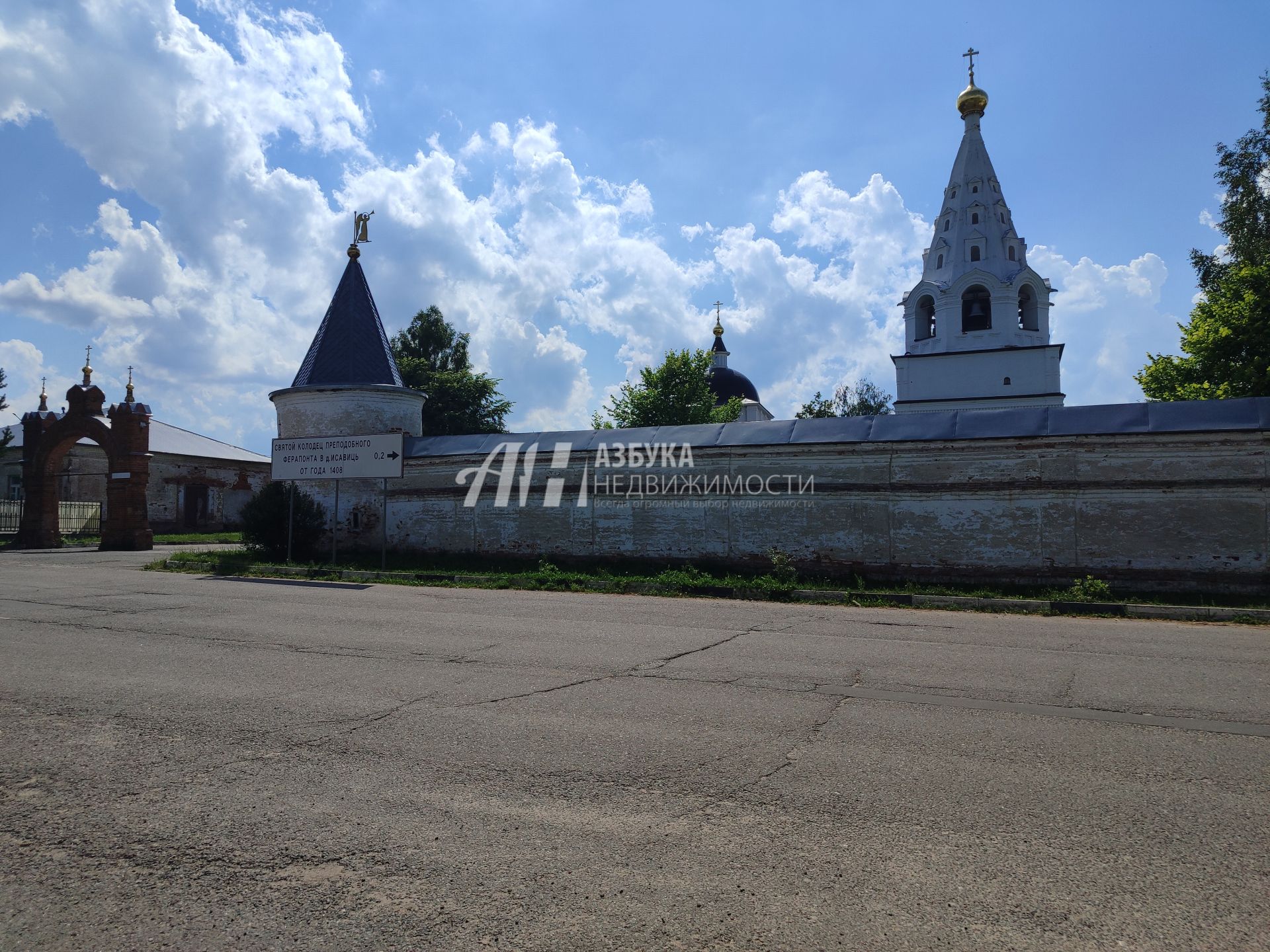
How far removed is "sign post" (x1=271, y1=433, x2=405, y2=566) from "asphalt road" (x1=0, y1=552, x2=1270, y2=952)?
10.5 meters

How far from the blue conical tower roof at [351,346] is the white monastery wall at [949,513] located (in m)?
5.07

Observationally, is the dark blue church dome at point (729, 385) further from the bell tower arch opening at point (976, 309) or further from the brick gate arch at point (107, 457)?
the brick gate arch at point (107, 457)

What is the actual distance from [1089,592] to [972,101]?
29.8 metres

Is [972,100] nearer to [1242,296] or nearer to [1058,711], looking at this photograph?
[1242,296]

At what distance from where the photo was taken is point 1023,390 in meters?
33.9

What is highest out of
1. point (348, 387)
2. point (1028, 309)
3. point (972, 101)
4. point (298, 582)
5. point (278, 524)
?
point (972, 101)

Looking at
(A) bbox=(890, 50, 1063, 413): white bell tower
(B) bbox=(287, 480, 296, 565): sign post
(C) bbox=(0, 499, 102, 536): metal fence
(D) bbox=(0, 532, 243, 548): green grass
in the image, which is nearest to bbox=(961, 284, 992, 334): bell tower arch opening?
(A) bbox=(890, 50, 1063, 413): white bell tower

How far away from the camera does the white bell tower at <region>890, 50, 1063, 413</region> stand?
3381 centimetres

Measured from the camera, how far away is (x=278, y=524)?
754 inches

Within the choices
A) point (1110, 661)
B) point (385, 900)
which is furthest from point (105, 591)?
point (1110, 661)

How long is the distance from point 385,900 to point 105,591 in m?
Result: 12.4

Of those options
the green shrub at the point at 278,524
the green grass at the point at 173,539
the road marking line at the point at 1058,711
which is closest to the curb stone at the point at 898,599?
the green shrub at the point at 278,524

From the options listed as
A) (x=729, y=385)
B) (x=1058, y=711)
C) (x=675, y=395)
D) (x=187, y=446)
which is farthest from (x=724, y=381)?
(x=1058, y=711)

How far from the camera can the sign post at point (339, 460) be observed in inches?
711
